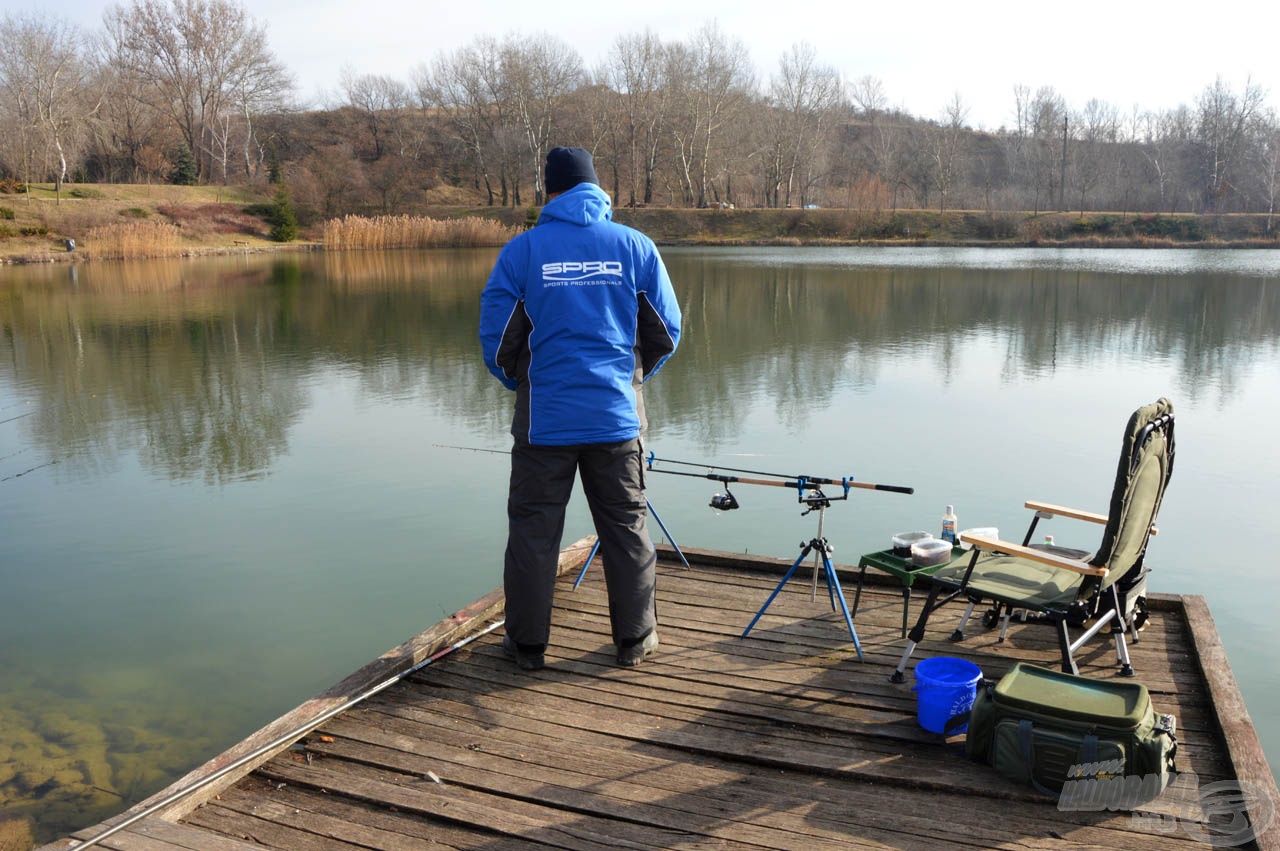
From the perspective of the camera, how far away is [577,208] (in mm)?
3592

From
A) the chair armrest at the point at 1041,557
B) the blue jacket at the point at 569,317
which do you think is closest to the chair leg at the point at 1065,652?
the chair armrest at the point at 1041,557

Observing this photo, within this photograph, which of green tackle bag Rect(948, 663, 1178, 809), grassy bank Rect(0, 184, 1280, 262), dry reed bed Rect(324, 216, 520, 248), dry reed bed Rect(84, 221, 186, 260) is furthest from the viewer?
dry reed bed Rect(324, 216, 520, 248)

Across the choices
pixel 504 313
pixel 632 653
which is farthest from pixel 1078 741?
pixel 504 313

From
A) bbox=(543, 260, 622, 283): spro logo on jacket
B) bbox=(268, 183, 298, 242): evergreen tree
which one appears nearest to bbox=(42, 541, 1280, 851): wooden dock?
bbox=(543, 260, 622, 283): spro logo on jacket

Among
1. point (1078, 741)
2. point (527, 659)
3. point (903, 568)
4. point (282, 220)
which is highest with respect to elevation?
point (282, 220)

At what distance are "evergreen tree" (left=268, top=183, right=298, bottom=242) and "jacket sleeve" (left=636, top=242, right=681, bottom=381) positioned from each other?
143 feet

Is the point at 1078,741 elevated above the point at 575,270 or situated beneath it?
situated beneath

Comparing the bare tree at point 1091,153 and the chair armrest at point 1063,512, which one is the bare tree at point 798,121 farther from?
the chair armrest at point 1063,512

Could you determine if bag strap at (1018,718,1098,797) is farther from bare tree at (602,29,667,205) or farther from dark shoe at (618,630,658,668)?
bare tree at (602,29,667,205)

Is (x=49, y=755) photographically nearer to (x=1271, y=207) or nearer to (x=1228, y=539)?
(x=1228, y=539)

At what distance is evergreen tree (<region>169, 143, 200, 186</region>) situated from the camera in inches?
2014

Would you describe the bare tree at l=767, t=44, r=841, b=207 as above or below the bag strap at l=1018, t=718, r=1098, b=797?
above

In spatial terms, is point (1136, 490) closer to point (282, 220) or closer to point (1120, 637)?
point (1120, 637)
